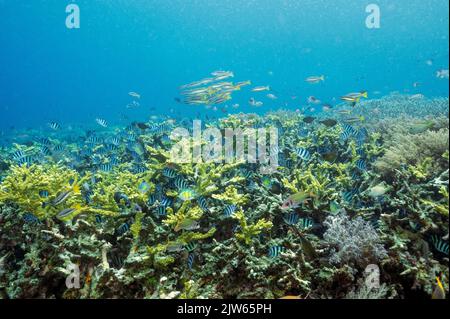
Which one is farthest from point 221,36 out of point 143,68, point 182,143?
point 182,143

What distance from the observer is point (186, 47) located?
5148 inches

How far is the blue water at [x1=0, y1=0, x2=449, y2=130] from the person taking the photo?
96875 mm

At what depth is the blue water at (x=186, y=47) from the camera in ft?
318

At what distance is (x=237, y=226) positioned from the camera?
12.5 feet

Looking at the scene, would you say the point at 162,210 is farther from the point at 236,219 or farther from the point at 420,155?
the point at 420,155

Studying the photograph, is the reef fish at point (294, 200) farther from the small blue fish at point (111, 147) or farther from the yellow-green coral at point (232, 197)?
the small blue fish at point (111, 147)

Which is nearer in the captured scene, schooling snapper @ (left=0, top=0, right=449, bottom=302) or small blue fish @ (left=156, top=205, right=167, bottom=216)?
schooling snapper @ (left=0, top=0, right=449, bottom=302)

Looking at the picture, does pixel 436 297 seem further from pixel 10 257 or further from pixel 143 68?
pixel 143 68

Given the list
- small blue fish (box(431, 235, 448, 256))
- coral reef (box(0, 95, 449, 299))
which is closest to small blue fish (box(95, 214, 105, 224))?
coral reef (box(0, 95, 449, 299))

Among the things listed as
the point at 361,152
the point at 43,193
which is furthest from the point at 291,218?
the point at 43,193

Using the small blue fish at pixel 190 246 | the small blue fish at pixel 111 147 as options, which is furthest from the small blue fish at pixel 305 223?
the small blue fish at pixel 111 147

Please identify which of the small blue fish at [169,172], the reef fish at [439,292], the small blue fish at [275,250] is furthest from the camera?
the small blue fish at [169,172]

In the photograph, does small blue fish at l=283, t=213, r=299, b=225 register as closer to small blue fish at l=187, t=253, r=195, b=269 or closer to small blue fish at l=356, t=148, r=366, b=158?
small blue fish at l=187, t=253, r=195, b=269
